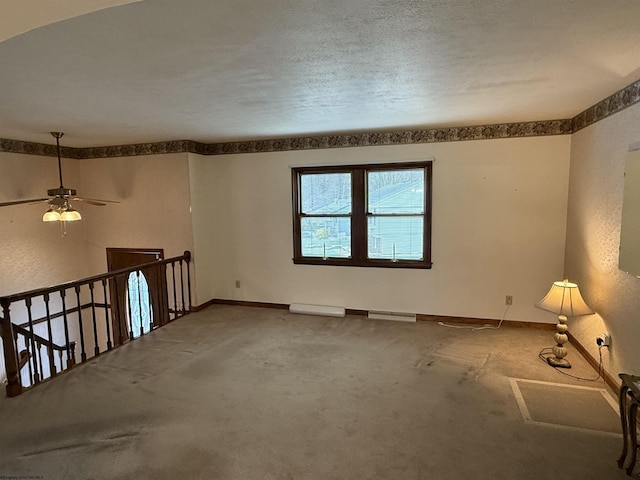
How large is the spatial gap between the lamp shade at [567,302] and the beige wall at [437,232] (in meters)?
0.93

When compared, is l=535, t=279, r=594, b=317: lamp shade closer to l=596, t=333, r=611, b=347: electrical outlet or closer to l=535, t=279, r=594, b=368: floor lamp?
l=535, t=279, r=594, b=368: floor lamp

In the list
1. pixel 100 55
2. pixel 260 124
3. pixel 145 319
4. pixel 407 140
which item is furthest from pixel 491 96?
pixel 145 319

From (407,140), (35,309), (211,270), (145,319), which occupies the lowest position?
(145,319)

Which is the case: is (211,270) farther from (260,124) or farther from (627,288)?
(627,288)

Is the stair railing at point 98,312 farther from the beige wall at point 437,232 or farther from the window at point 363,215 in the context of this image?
the window at point 363,215

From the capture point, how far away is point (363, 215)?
4836 mm

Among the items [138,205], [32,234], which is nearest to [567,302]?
[138,205]

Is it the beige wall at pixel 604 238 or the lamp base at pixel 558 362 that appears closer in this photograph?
the beige wall at pixel 604 238

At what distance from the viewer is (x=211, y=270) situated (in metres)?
5.55

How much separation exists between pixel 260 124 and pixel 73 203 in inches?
138

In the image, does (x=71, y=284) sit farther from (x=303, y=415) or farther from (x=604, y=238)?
(x=604, y=238)

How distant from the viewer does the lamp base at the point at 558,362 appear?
11.3ft

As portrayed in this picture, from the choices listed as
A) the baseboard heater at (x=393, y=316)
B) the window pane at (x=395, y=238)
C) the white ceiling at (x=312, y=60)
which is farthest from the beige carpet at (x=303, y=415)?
the white ceiling at (x=312, y=60)

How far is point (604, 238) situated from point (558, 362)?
1187 millimetres
